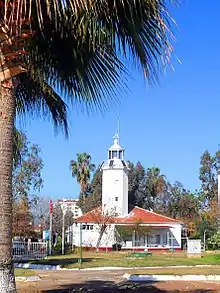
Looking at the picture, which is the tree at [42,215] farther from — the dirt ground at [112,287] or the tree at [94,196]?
the dirt ground at [112,287]

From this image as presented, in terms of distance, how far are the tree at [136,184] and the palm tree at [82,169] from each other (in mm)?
8393

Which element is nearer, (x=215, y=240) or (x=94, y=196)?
(x=215, y=240)

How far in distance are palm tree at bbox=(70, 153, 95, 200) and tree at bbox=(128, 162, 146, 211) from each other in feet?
27.5

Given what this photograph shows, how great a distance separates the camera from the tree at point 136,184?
241 feet

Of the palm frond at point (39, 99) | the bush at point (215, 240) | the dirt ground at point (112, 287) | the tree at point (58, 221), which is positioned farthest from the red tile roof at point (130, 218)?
the palm frond at point (39, 99)

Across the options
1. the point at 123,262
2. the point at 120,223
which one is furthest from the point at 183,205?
the point at 123,262

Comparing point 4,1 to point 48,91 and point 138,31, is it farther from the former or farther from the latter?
point 48,91

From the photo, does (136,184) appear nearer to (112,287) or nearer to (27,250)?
(27,250)

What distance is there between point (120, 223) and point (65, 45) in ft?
178

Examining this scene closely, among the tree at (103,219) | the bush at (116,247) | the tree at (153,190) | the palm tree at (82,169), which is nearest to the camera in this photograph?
the tree at (103,219)

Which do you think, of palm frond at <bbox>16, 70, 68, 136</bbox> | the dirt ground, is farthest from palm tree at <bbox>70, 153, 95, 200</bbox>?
palm frond at <bbox>16, 70, 68, 136</bbox>

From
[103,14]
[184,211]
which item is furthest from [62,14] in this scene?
[184,211]

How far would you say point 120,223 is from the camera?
5984 centimetres

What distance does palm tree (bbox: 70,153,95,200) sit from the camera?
81.5m
